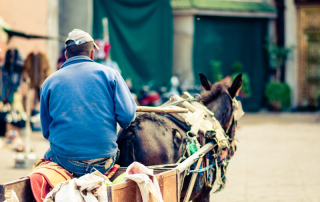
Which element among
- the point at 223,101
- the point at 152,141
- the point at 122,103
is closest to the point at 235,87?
the point at 223,101

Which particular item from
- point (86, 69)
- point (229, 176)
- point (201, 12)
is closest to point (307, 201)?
point (229, 176)

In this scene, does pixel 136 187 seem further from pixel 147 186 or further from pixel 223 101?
pixel 223 101

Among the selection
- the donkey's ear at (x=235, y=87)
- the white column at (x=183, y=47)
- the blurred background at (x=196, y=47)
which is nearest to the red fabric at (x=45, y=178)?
the donkey's ear at (x=235, y=87)

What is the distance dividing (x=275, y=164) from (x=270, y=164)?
3.9 inches

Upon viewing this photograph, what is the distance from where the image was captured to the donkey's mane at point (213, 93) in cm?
430

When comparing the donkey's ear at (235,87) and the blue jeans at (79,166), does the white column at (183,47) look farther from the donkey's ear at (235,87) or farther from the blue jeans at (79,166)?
the blue jeans at (79,166)

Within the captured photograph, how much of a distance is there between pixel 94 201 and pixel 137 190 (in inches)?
13.2

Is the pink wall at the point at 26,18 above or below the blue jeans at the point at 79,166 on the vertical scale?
above

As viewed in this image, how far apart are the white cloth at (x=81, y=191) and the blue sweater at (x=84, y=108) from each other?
13.1 inches

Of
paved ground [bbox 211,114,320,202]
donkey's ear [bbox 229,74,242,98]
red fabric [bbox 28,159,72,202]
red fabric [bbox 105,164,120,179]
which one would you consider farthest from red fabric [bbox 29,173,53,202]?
paved ground [bbox 211,114,320,202]

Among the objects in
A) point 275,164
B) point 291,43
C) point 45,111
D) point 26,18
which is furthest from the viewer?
point 291,43

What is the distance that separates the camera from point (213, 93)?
435 centimetres

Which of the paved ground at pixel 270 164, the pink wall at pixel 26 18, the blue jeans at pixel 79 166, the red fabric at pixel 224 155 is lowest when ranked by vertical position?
the paved ground at pixel 270 164

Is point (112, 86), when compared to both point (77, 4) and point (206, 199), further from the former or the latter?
point (77, 4)
